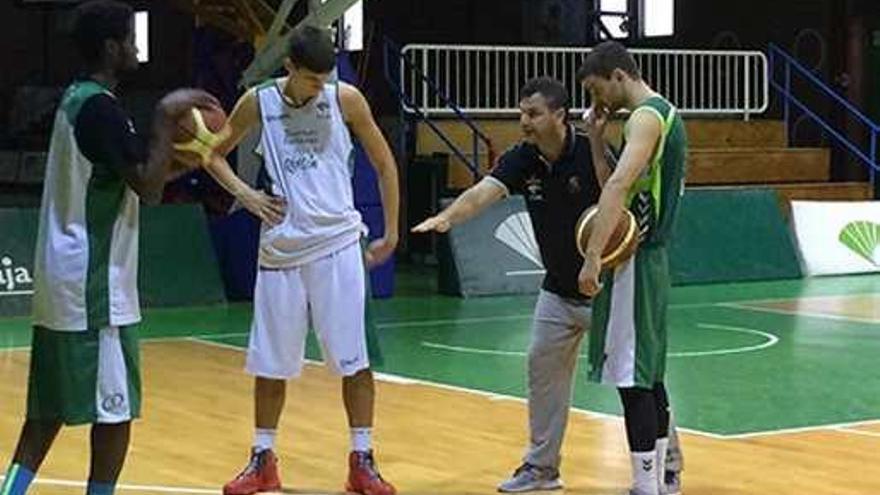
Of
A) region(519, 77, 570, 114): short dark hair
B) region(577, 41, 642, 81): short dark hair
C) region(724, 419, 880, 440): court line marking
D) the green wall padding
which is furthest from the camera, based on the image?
the green wall padding

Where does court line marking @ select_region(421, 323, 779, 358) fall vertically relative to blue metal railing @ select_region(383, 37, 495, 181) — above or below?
below

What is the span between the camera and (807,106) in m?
23.8

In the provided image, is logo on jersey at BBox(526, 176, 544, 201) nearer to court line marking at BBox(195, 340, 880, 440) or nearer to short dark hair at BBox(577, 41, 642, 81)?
short dark hair at BBox(577, 41, 642, 81)

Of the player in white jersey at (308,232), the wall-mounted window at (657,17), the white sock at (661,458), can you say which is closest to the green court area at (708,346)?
the white sock at (661,458)

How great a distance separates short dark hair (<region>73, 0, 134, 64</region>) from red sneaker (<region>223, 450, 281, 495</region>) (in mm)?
2274

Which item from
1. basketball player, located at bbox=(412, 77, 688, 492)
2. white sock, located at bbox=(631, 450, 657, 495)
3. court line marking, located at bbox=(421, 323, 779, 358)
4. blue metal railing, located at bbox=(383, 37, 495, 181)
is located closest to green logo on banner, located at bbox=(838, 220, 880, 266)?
blue metal railing, located at bbox=(383, 37, 495, 181)

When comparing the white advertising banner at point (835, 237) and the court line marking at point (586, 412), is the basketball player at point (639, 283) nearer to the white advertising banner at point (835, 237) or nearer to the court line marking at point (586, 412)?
the court line marking at point (586, 412)

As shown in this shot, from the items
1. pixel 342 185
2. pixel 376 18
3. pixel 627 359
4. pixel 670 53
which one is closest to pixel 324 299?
pixel 342 185

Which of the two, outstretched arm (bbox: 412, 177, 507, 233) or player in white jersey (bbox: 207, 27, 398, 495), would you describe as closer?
player in white jersey (bbox: 207, 27, 398, 495)

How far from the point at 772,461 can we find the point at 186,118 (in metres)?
3.73

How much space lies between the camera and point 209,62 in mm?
17312

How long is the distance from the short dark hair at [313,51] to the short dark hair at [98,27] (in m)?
1.31

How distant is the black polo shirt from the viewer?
23.6 ft

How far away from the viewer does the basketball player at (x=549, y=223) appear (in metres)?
7.16
